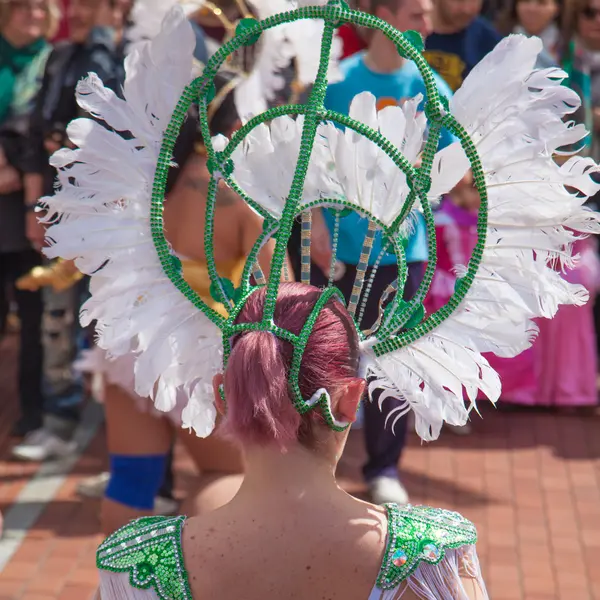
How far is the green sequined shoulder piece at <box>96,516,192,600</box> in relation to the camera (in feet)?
5.49

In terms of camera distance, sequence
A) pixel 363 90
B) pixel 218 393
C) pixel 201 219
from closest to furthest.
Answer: pixel 218 393 → pixel 201 219 → pixel 363 90

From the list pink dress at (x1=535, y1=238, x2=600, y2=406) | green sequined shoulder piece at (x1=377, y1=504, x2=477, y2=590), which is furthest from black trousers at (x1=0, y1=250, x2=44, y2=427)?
green sequined shoulder piece at (x1=377, y1=504, x2=477, y2=590)

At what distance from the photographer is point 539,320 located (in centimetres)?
575

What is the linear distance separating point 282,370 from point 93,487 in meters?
3.26

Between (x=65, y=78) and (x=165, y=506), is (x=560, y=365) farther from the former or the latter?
(x=65, y=78)

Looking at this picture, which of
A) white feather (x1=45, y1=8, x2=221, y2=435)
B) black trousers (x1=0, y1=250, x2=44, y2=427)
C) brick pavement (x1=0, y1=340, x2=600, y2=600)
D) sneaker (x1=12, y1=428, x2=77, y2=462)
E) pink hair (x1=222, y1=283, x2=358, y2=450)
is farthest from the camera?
black trousers (x1=0, y1=250, x2=44, y2=427)

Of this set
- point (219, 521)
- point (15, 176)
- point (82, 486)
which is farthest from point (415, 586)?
point (15, 176)

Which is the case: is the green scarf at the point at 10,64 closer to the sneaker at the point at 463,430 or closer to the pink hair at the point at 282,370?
the sneaker at the point at 463,430

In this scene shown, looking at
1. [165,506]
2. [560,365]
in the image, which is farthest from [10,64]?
[560,365]

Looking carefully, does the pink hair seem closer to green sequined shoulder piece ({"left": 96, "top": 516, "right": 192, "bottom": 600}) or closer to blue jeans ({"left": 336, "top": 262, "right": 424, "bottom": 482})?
green sequined shoulder piece ({"left": 96, "top": 516, "right": 192, "bottom": 600})

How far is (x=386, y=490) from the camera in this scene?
446 cm

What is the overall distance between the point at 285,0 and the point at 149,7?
0.65 m

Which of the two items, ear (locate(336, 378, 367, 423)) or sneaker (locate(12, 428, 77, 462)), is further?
sneaker (locate(12, 428, 77, 462))

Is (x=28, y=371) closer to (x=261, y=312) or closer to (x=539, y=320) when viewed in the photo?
(x=539, y=320)
